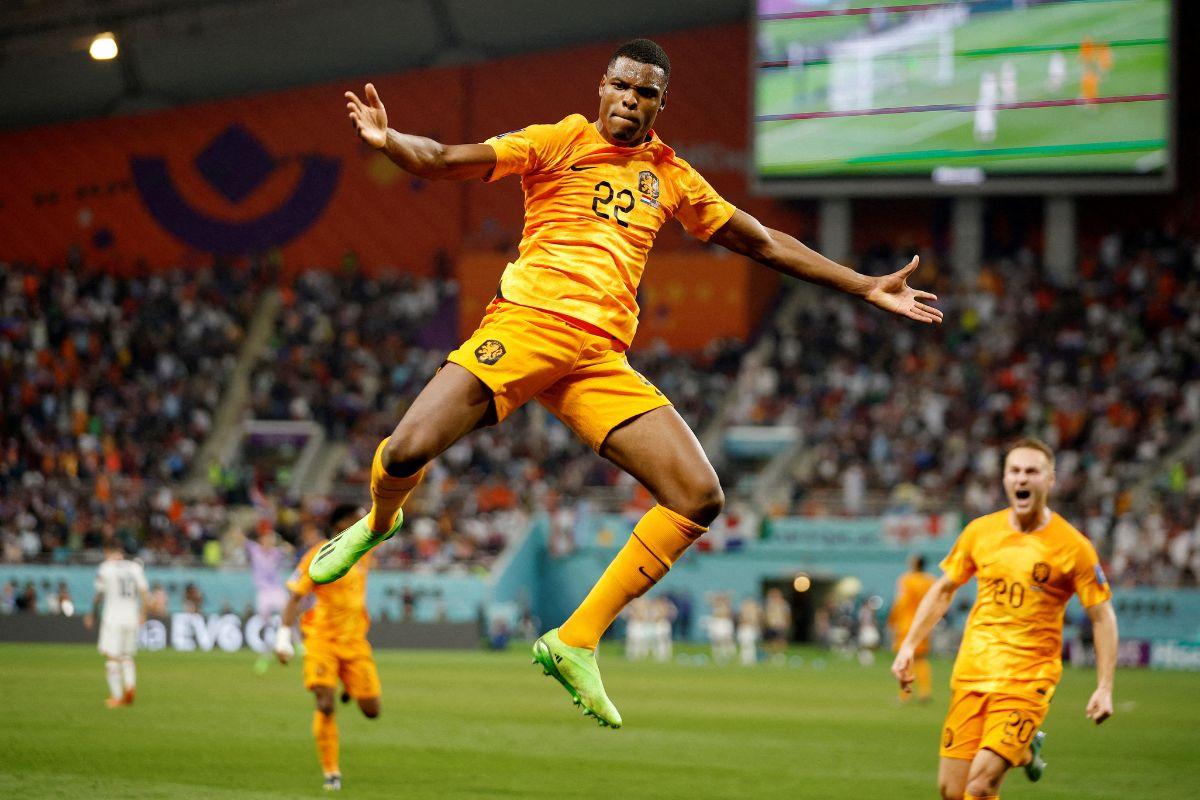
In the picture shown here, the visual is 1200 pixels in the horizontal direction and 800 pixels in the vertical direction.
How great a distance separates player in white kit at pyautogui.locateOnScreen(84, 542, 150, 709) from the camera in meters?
19.4

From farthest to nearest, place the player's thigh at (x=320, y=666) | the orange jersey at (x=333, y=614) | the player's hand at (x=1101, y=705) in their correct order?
Result: the orange jersey at (x=333, y=614) < the player's thigh at (x=320, y=666) < the player's hand at (x=1101, y=705)

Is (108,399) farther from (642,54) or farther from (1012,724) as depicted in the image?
(642,54)

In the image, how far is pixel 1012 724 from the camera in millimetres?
9016

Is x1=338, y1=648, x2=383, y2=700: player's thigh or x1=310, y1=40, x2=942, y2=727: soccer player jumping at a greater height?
x1=310, y1=40, x2=942, y2=727: soccer player jumping

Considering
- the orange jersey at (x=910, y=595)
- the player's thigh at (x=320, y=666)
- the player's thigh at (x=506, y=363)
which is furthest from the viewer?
the orange jersey at (x=910, y=595)

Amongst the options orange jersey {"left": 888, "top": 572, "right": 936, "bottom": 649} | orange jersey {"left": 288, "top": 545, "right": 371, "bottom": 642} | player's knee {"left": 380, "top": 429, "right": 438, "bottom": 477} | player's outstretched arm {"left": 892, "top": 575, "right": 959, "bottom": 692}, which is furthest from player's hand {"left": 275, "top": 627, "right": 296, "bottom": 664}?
orange jersey {"left": 888, "top": 572, "right": 936, "bottom": 649}

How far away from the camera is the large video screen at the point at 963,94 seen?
3816 centimetres

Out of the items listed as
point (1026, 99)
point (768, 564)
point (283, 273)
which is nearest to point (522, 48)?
point (283, 273)

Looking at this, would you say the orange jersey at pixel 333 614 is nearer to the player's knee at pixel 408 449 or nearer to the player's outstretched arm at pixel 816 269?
the player's knee at pixel 408 449

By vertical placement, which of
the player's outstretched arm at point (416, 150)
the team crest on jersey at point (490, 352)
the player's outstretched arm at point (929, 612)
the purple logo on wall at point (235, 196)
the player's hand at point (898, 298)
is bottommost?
the player's outstretched arm at point (929, 612)

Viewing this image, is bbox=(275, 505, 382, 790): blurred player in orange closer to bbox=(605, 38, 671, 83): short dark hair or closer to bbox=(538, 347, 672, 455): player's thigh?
bbox=(538, 347, 672, 455): player's thigh

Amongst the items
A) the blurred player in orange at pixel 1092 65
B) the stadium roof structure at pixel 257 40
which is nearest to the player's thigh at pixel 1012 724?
the blurred player in orange at pixel 1092 65

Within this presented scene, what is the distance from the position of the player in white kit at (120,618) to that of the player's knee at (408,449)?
13.0 m

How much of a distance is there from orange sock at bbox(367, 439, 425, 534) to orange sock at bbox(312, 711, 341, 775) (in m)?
5.57
